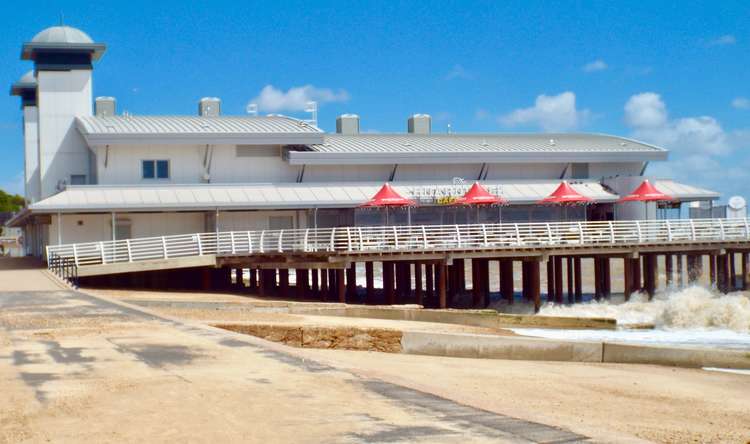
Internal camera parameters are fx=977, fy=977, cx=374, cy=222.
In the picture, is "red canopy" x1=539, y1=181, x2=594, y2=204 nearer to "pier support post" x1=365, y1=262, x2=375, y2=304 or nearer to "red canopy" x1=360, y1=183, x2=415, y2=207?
"red canopy" x1=360, y1=183, x2=415, y2=207

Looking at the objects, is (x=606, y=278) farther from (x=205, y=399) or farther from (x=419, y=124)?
(x=205, y=399)

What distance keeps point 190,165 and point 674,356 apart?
26418 mm

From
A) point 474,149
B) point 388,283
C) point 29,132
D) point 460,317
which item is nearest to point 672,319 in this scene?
point 460,317

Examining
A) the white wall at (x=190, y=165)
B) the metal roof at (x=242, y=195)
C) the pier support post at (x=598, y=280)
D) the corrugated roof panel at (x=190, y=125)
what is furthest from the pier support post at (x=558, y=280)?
the white wall at (x=190, y=165)

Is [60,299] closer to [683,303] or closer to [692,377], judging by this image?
[692,377]

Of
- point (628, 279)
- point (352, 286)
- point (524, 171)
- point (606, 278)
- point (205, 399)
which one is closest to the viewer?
point (205, 399)

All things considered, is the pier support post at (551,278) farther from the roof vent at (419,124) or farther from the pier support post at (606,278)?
the roof vent at (419,124)

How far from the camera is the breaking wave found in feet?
99.1

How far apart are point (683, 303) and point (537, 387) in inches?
746

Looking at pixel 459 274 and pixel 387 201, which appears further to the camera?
pixel 459 274

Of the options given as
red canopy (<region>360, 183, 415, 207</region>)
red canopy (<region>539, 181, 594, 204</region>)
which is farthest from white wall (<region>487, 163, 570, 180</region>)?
red canopy (<region>360, 183, 415, 207</region>)

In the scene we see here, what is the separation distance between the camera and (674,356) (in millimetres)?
18312

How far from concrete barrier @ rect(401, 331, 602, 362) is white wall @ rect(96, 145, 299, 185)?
79.8ft

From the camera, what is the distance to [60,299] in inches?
930
